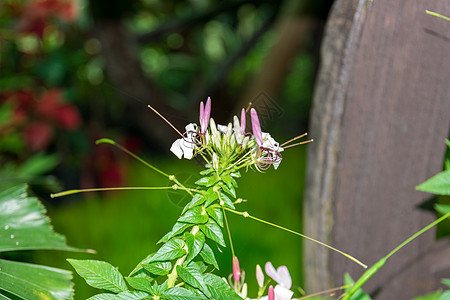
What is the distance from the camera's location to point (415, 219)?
2.61 ft

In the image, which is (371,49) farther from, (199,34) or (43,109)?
(199,34)

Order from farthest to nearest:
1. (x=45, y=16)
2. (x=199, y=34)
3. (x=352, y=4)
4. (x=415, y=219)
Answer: (x=199, y=34) < (x=45, y=16) < (x=415, y=219) < (x=352, y=4)

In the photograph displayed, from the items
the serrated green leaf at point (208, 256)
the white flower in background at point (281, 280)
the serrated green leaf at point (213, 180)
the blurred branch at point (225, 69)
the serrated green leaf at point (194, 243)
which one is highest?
the blurred branch at point (225, 69)

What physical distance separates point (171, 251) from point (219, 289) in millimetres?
51

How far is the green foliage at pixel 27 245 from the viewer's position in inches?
17.9

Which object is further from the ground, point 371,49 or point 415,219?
point 371,49

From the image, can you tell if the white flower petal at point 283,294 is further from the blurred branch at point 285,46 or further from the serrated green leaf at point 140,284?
the blurred branch at point 285,46

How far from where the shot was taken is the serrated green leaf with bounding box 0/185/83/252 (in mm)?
529

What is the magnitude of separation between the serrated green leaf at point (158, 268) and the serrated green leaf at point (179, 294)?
2 centimetres

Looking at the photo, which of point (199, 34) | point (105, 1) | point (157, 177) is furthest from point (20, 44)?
point (199, 34)

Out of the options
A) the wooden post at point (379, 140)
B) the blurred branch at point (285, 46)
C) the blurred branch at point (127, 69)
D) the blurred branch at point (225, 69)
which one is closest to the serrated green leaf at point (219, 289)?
the wooden post at point (379, 140)

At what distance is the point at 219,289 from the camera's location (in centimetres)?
38

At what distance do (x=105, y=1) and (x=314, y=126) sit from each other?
1.83m

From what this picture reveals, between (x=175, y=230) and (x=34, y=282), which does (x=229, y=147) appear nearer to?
(x=175, y=230)
